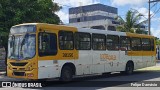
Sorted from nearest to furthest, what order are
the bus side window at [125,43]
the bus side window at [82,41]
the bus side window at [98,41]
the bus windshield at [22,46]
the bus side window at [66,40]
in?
the bus windshield at [22,46] → the bus side window at [66,40] → the bus side window at [82,41] → the bus side window at [98,41] → the bus side window at [125,43]

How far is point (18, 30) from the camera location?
56.2 feet

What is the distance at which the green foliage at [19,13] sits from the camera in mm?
22125

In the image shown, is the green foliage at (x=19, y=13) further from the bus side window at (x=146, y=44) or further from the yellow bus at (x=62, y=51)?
the bus side window at (x=146, y=44)

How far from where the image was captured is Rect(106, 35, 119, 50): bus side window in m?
21.6

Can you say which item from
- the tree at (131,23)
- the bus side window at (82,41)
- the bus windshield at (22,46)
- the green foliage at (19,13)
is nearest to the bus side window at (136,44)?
the bus side window at (82,41)

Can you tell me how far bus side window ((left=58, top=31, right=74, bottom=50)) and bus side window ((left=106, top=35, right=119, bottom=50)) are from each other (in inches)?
Answer: 150

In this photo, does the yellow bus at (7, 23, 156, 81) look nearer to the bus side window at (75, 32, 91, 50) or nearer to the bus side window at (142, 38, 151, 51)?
the bus side window at (75, 32, 91, 50)

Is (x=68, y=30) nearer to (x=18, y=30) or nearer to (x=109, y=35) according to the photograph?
(x=18, y=30)

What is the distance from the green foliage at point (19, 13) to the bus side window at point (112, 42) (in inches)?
187

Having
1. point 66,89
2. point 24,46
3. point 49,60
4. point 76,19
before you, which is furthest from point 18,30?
point 76,19

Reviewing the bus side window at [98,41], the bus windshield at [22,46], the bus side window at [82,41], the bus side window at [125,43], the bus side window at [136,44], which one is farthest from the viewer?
the bus side window at [136,44]

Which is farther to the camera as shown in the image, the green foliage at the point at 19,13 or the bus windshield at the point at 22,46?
the green foliage at the point at 19,13

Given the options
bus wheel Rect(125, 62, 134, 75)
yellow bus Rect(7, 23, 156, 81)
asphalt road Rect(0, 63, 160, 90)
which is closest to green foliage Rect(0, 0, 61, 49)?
asphalt road Rect(0, 63, 160, 90)

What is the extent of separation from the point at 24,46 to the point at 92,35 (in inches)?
198
